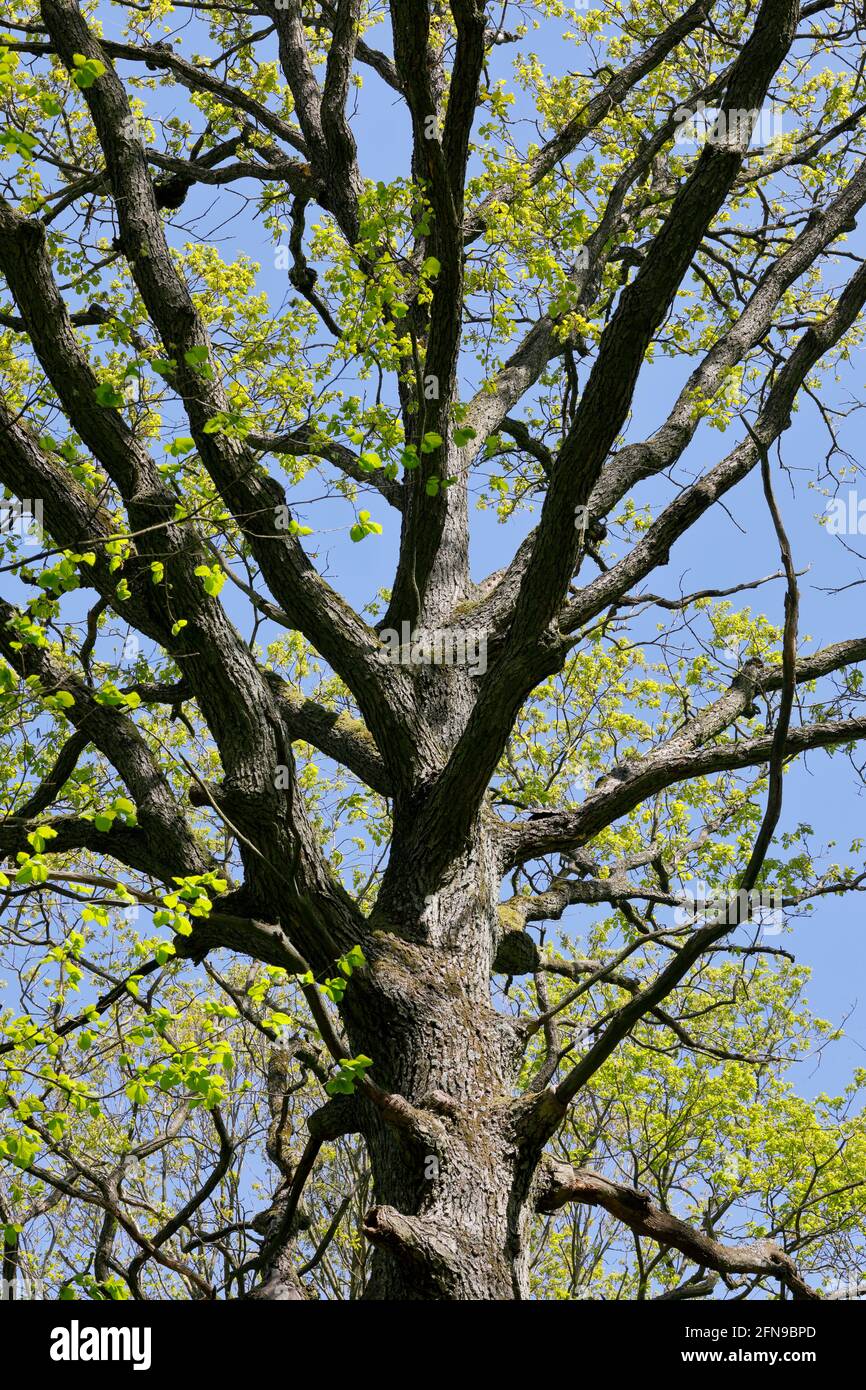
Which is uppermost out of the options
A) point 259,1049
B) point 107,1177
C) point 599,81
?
point 599,81

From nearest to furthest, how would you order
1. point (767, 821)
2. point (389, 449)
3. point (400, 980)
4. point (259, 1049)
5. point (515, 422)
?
1. point (767, 821)
2. point (400, 980)
3. point (389, 449)
4. point (515, 422)
5. point (259, 1049)

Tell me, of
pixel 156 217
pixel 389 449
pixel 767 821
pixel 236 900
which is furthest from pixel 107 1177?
pixel 156 217

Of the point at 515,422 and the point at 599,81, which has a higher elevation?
the point at 599,81

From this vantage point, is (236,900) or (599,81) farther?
(599,81)

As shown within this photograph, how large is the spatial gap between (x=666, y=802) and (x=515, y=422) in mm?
3763

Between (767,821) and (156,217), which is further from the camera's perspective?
(156,217)

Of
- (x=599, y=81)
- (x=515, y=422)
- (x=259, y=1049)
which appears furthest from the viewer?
(x=259, y=1049)

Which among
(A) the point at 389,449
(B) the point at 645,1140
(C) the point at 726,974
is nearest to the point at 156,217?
(A) the point at 389,449

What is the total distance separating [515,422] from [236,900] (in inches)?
192
